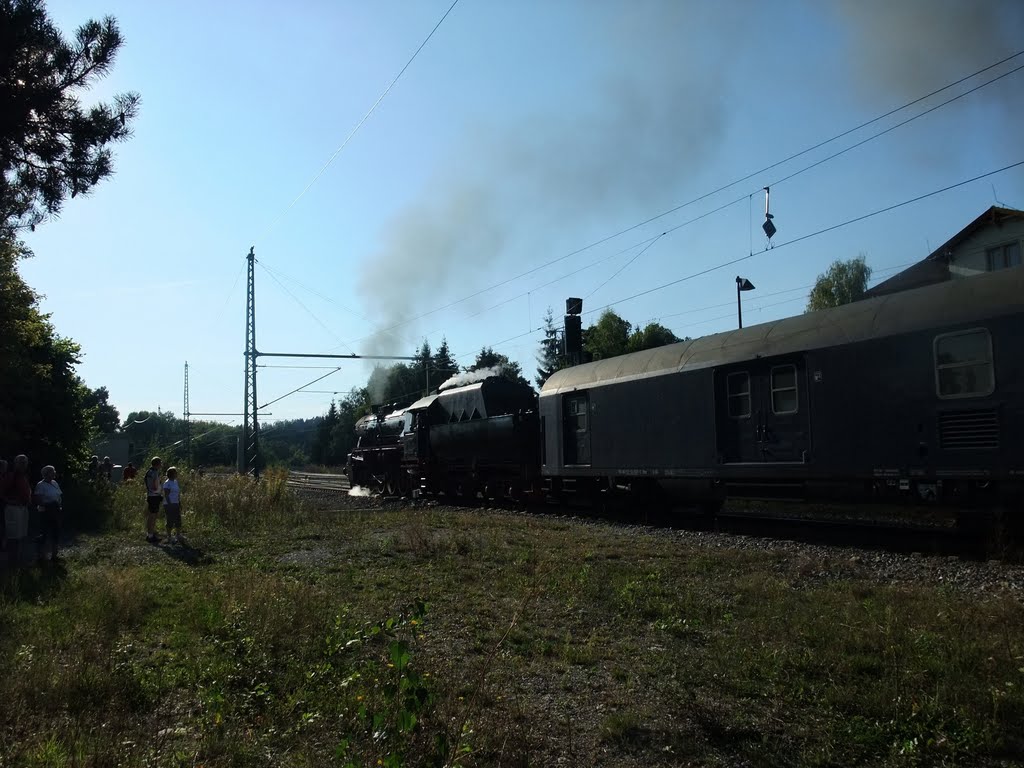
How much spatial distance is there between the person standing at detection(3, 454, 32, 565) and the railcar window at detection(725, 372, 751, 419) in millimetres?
11420

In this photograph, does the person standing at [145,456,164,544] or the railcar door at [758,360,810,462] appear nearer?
the railcar door at [758,360,810,462]

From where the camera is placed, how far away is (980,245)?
28.1m

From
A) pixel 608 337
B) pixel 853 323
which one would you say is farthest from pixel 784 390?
pixel 608 337

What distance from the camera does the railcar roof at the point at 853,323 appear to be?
9.88 metres

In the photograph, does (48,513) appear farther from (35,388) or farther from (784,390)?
(784,390)

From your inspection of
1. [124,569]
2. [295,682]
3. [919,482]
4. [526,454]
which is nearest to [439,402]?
[526,454]

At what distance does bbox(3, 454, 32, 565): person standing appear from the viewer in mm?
11086

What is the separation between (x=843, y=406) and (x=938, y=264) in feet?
71.2

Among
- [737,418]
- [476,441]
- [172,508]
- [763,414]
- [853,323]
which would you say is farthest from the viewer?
[476,441]

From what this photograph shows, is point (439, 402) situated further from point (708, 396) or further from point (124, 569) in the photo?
point (124, 569)

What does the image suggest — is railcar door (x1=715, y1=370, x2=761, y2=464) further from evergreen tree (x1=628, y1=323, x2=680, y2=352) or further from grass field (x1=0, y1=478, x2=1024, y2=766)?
evergreen tree (x1=628, y1=323, x2=680, y2=352)

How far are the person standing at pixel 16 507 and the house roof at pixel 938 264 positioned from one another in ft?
85.8

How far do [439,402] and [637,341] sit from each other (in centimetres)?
2977

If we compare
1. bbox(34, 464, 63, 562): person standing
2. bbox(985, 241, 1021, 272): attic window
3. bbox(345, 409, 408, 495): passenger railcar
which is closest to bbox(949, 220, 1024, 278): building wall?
bbox(985, 241, 1021, 272): attic window
